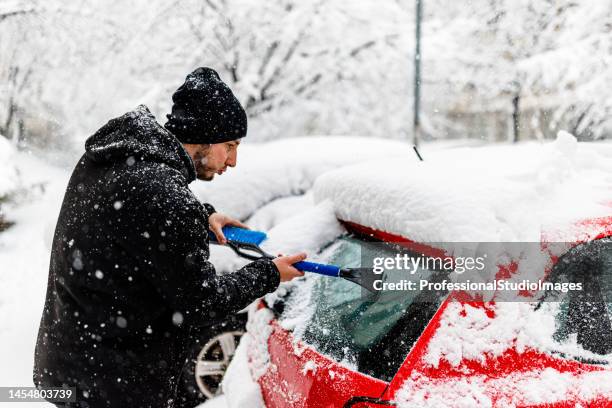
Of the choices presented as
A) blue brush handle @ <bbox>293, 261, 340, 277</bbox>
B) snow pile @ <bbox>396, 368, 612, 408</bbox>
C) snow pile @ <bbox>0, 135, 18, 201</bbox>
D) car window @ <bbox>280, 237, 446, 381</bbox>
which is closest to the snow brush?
blue brush handle @ <bbox>293, 261, 340, 277</bbox>

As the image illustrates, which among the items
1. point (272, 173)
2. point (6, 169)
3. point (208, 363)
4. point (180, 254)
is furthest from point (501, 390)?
point (6, 169)

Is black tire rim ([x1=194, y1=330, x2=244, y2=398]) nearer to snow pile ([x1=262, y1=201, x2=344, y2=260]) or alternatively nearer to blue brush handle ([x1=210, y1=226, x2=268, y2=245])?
snow pile ([x1=262, y1=201, x2=344, y2=260])

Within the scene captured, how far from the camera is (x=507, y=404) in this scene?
168 centimetres

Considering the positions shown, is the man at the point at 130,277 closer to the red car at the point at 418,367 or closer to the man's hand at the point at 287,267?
the man's hand at the point at 287,267

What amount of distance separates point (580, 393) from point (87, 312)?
5.04ft

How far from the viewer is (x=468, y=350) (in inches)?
69.2

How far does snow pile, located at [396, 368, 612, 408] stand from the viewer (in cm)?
168

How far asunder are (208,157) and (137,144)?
40cm

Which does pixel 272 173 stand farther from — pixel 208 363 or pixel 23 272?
pixel 23 272

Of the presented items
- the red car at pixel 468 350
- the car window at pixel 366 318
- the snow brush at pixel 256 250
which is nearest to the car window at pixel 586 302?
the red car at pixel 468 350

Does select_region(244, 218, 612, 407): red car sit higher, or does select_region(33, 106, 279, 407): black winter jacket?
select_region(33, 106, 279, 407): black winter jacket

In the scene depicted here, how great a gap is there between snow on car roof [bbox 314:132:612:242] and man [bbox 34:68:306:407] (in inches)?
23.2

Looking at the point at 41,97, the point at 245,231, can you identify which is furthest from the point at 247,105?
the point at 245,231

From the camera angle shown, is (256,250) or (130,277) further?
(256,250)
